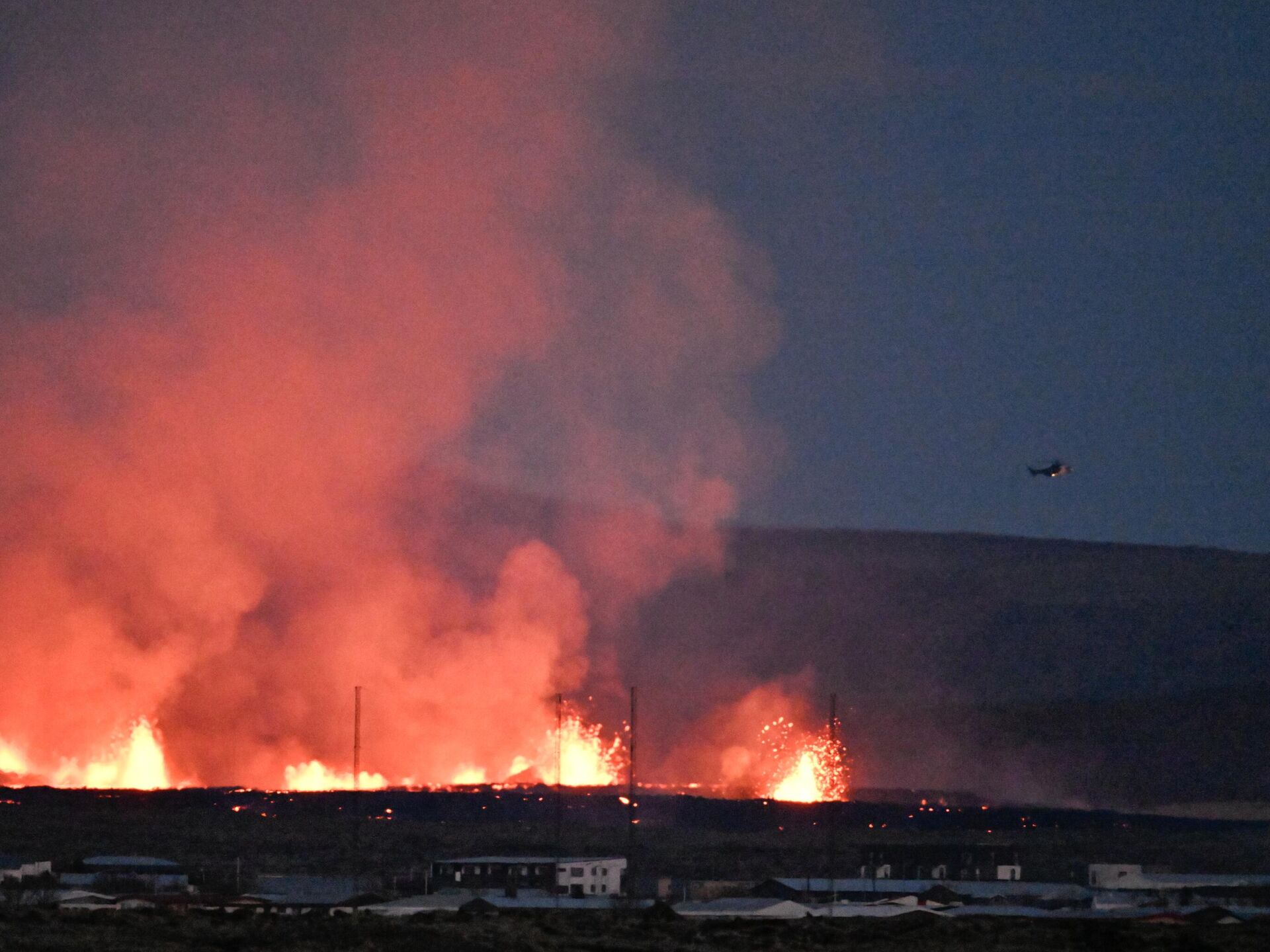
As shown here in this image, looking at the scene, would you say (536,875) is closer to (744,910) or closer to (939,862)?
(939,862)

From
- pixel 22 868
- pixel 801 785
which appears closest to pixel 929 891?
pixel 22 868

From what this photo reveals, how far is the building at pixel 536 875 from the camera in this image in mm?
70875

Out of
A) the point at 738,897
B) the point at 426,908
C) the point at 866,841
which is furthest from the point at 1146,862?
the point at 426,908

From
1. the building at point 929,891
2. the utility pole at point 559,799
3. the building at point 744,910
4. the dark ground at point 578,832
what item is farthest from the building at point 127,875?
the building at point 929,891

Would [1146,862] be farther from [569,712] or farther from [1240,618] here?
[1240,618]

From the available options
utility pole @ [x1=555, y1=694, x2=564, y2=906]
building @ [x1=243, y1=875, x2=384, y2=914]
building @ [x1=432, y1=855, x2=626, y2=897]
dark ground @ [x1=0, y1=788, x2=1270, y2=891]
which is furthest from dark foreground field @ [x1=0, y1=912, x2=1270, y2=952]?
dark ground @ [x1=0, y1=788, x2=1270, y2=891]

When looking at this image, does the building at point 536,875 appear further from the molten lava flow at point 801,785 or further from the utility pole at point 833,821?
the molten lava flow at point 801,785

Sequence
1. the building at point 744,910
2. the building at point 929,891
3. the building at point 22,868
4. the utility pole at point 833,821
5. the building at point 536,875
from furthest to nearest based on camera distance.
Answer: the building at point 536,875 < the utility pole at point 833,821 < the building at point 22,868 < the building at point 929,891 < the building at point 744,910

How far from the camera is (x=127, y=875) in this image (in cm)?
6969

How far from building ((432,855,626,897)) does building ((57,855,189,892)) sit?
7458 millimetres

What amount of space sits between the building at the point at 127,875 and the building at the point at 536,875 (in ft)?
24.5

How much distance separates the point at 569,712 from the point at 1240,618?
6498 cm

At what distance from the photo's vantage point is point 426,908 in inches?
2258

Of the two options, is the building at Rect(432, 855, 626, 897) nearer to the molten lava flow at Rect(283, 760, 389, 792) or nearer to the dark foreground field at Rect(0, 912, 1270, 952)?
the dark foreground field at Rect(0, 912, 1270, 952)
